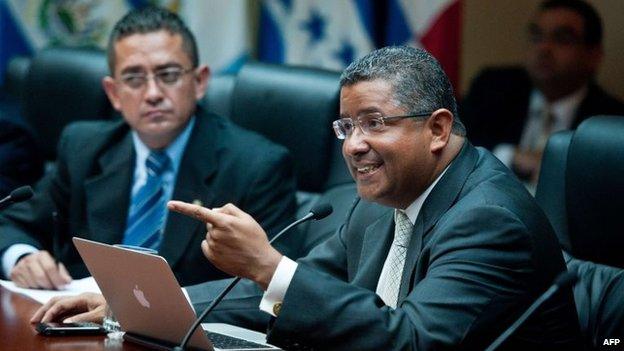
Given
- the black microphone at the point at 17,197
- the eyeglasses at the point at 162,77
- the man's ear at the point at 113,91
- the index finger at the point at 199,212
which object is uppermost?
the index finger at the point at 199,212

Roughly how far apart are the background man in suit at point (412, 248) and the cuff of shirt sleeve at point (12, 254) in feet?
2.93

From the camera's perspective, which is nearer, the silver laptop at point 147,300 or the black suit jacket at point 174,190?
the silver laptop at point 147,300

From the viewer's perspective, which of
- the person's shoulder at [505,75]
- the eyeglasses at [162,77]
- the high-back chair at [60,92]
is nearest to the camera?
the eyeglasses at [162,77]

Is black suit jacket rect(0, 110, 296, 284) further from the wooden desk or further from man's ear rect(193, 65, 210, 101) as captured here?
the wooden desk

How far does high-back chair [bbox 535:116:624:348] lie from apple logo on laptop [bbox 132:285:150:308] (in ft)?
3.55

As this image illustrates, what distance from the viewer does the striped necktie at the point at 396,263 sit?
2875mm

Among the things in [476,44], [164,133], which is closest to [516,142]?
[476,44]

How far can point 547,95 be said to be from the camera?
19.0 ft

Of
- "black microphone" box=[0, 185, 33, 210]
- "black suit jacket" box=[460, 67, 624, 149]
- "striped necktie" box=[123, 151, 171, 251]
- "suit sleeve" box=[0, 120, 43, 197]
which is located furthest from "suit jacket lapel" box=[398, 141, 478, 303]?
"black suit jacket" box=[460, 67, 624, 149]

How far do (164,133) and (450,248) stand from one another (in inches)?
65.2

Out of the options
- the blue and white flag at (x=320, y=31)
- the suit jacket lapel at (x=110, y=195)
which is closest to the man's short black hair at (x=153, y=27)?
the suit jacket lapel at (x=110, y=195)

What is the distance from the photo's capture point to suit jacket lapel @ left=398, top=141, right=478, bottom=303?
2.80 meters

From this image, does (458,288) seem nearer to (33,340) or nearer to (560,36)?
(33,340)

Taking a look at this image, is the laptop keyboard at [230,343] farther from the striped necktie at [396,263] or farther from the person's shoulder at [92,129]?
the person's shoulder at [92,129]
